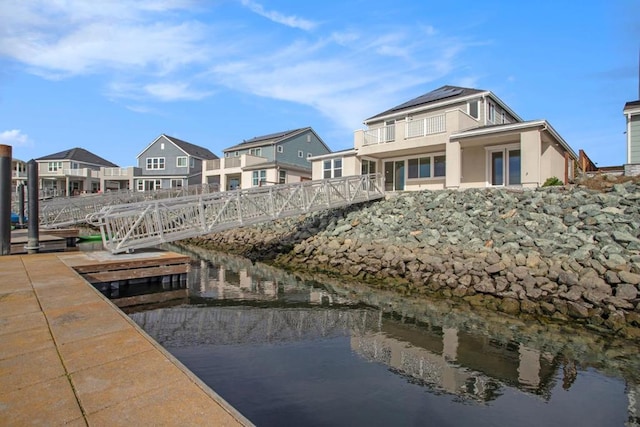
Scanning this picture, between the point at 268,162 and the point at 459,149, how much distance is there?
18.4m

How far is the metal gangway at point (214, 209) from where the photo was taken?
11078mm

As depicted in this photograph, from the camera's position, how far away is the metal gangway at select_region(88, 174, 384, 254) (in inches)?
436

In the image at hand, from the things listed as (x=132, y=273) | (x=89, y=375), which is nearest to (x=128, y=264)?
(x=132, y=273)

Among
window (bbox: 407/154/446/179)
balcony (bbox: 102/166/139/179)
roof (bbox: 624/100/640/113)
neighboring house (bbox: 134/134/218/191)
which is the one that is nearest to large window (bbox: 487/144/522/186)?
window (bbox: 407/154/446/179)

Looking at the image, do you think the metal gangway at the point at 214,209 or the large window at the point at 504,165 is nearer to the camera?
the metal gangway at the point at 214,209

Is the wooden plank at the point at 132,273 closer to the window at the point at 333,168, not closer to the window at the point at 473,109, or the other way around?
the window at the point at 333,168

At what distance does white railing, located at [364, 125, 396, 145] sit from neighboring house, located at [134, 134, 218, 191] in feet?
101

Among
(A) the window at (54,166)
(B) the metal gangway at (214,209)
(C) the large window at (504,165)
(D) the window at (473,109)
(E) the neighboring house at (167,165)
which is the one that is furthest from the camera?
(A) the window at (54,166)

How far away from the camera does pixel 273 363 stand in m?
6.29

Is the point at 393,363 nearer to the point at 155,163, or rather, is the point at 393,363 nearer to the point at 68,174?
the point at 155,163

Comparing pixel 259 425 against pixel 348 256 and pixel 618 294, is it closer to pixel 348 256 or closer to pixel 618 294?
pixel 618 294

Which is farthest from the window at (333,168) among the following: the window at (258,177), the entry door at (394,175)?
the window at (258,177)

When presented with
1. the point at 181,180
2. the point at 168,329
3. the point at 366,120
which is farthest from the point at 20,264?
the point at 181,180

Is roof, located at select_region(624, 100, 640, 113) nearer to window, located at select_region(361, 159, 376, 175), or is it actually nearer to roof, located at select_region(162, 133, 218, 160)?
window, located at select_region(361, 159, 376, 175)
